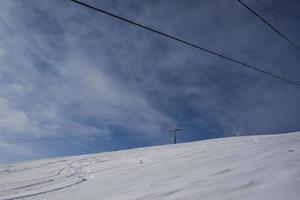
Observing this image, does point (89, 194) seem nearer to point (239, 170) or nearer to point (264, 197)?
point (239, 170)

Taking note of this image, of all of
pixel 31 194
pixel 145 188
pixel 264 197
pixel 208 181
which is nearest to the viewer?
pixel 264 197

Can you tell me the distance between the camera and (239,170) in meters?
4.00

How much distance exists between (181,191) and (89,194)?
74.5 inches

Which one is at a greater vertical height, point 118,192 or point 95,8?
point 95,8

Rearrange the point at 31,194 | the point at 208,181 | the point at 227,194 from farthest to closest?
the point at 31,194, the point at 208,181, the point at 227,194

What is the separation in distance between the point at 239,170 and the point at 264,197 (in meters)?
1.49

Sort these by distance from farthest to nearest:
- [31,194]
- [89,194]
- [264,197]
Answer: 1. [31,194]
2. [89,194]
3. [264,197]

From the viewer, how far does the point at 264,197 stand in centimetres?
254

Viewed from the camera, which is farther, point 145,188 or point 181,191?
point 145,188

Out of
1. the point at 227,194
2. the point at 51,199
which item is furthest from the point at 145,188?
the point at 51,199

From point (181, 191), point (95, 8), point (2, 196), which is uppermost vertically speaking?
point (95, 8)

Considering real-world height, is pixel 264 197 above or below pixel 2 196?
above

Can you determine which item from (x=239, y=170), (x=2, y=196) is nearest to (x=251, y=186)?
(x=239, y=170)

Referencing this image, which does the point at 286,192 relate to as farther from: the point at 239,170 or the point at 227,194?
the point at 239,170
